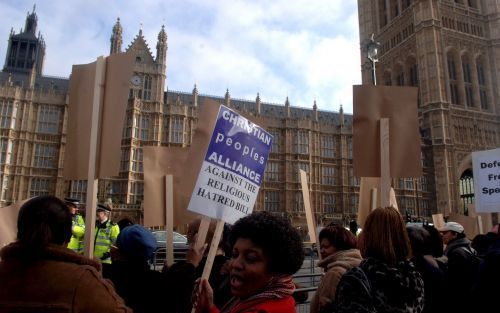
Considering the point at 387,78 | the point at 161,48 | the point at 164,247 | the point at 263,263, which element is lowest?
the point at 164,247

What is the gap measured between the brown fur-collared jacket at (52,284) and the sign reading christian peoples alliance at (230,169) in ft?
4.81

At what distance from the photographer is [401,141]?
451cm

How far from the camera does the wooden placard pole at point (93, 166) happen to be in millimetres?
3111

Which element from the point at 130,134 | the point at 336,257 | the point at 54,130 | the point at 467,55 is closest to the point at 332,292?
the point at 336,257

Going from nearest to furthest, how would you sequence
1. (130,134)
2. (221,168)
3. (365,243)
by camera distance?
(365,243), (221,168), (130,134)

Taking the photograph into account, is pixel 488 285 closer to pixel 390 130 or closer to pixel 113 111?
pixel 390 130

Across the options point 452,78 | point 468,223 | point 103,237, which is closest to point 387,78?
point 452,78

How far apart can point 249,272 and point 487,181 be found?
5.67m

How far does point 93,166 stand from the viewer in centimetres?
340

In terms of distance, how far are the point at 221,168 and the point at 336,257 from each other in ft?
4.11

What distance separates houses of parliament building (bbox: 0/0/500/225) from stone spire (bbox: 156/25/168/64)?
0.10 m

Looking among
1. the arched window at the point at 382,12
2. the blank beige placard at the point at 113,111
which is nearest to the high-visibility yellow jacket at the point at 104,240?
the blank beige placard at the point at 113,111

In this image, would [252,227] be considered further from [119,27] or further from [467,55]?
[467,55]

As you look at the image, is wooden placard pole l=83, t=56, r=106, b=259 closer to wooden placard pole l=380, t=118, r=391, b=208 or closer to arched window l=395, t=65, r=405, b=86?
wooden placard pole l=380, t=118, r=391, b=208
